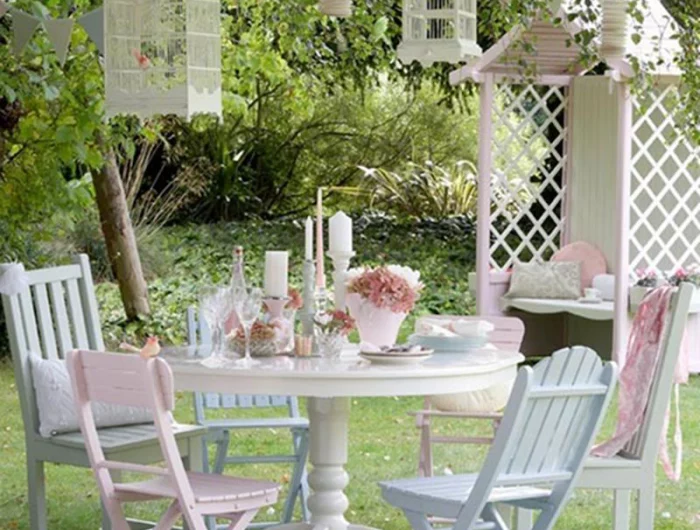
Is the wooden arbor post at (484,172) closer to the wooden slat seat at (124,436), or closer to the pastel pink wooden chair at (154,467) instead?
the wooden slat seat at (124,436)

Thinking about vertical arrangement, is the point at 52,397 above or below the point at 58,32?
below

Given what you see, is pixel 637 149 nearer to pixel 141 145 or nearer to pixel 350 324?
pixel 141 145

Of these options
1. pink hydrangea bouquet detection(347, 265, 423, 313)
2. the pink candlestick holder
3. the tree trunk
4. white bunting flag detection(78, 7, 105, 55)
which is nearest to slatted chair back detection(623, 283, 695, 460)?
pink hydrangea bouquet detection(347, 265, 423, 313)

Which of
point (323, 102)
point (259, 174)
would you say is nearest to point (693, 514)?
point (259, 174)

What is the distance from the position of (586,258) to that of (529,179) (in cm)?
289

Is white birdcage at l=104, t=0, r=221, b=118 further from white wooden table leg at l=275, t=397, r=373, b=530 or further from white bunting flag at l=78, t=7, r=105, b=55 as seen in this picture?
white wooden table leg at l=275, t=397, r=373, b=530

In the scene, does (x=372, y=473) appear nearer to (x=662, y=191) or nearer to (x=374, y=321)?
(x=374, y=321)

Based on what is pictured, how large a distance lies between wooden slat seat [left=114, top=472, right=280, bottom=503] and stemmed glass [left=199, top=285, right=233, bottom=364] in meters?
0.32

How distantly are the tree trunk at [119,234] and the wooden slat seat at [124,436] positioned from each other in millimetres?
4762

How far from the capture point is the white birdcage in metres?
4.56

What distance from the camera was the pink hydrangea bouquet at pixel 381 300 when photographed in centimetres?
413

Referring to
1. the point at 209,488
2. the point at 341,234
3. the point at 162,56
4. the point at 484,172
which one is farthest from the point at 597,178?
the point at 209,488

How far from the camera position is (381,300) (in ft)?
13.5

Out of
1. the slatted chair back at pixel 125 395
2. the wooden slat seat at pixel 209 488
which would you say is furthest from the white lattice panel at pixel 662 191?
the slatted chair back at pixel 125 395
